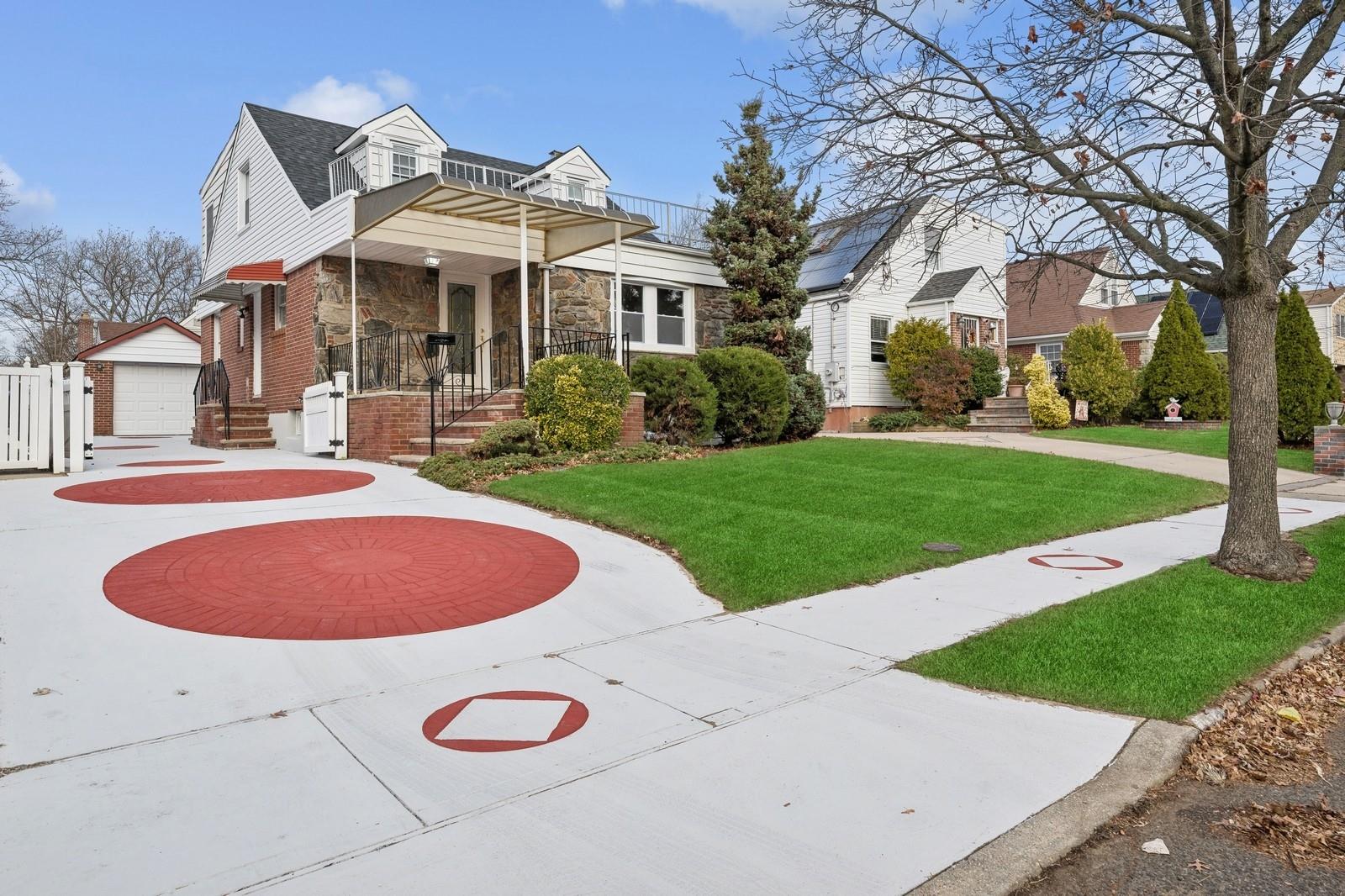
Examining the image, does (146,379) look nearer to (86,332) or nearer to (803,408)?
(86,332)

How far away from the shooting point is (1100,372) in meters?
20.6

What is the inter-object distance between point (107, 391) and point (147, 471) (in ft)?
55.0

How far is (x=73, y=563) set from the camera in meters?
5.65

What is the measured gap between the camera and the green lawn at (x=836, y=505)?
6246mm

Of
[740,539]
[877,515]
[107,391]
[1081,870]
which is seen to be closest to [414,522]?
[740,539]

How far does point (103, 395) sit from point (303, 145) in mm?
12367

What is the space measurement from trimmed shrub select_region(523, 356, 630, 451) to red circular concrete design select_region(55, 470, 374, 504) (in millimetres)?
2619

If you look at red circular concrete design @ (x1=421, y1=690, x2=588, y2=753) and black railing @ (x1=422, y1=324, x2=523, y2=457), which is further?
black railing @ (x1=422, y1=324, x2=523, y2=457)

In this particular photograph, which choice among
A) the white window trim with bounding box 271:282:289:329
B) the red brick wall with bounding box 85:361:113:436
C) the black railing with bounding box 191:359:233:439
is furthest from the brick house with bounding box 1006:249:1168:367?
the red brick wall with bounding box 85:361:113:436

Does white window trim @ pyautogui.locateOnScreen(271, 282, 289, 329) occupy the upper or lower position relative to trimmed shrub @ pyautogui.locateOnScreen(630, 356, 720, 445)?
upper

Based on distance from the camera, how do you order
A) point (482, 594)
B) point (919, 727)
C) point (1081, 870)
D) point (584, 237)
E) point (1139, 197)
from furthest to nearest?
point (584, 237), point (1139, 197), point (482, 594), point (919, 727), point (1081, 870)

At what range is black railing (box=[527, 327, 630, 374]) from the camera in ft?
45.5

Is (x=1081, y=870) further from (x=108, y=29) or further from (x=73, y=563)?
(x=108, y=29)

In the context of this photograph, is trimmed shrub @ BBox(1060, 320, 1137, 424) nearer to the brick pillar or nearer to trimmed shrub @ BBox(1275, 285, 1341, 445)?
trimmed shrub @ BBox(1275, 285, 1341, 445)
